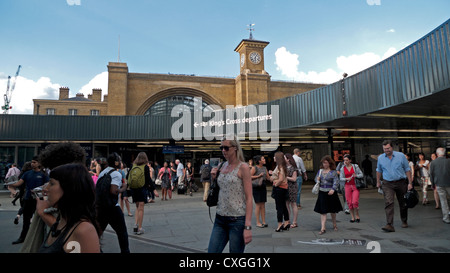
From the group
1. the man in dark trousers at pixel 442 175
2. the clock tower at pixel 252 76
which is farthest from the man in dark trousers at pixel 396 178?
the clock tower at pixel 252 76

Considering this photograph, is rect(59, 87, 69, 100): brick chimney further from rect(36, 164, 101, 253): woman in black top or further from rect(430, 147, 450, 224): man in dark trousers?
rect(36, 164, 101, 253): woman in black top

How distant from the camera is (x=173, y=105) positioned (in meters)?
31.3

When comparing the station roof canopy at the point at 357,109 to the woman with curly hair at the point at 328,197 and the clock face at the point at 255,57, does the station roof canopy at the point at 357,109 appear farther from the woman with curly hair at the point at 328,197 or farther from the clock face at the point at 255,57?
the clock face at the point at 255,57

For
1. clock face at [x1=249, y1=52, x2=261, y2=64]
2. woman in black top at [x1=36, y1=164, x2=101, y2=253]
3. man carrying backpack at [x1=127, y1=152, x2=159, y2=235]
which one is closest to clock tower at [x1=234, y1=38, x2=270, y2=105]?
clock face at [x1=249, y1=52, x2=261, y2=64]

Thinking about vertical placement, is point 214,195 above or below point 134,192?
above

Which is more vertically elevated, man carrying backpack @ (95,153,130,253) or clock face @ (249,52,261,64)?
clock face @ (249,52,261,64)

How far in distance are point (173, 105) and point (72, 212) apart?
99.0 ft

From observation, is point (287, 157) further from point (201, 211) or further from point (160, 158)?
point (160, 158)

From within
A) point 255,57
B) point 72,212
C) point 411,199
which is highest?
point 255,57

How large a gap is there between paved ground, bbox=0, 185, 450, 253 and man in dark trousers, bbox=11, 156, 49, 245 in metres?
0.39

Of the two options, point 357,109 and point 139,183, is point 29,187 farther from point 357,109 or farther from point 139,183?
point 357,109

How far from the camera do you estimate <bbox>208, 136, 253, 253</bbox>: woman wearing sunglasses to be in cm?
287

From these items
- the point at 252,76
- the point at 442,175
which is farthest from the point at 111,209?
the point at 252,76

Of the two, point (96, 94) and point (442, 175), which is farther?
point (96, 94)
